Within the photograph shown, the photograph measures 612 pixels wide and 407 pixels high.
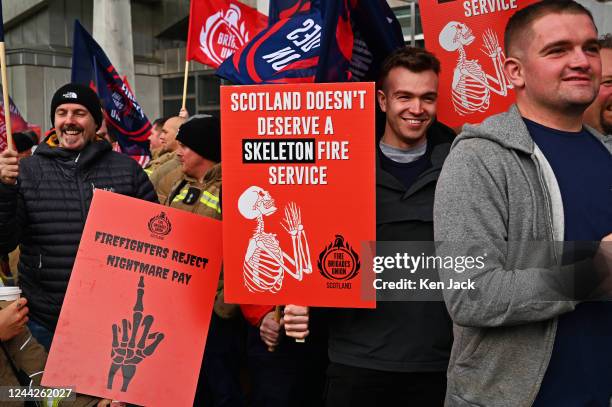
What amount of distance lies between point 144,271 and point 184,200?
1428 mm

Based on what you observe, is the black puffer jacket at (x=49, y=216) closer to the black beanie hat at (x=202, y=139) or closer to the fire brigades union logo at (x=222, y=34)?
the black beanie hat at (x=202, y=139)

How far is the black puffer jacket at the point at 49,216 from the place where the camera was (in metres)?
3.71

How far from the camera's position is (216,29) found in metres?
7.04

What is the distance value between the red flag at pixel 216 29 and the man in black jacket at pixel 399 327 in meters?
4.29

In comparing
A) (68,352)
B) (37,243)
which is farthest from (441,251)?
(37,243)

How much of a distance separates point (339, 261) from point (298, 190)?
0.97ft

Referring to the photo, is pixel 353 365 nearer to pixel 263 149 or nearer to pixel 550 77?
pixel 263 149

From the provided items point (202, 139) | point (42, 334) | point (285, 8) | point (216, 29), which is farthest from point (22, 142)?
point (285, 8)

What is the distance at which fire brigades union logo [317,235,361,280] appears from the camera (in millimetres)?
2652

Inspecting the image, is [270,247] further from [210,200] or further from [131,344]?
[210,200]

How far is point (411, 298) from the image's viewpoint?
2.71m

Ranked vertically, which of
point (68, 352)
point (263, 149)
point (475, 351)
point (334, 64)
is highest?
point (334, 64)

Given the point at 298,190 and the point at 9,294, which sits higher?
the point at 298,190

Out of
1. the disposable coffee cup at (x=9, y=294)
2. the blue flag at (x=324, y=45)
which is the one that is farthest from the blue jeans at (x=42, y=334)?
the blue flag at (x=324, y=45)
